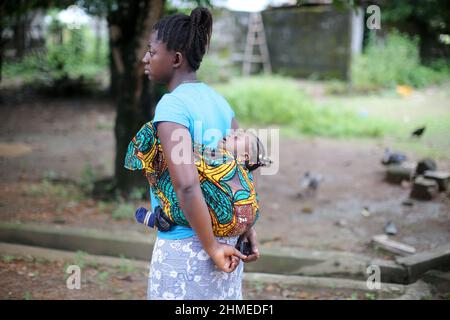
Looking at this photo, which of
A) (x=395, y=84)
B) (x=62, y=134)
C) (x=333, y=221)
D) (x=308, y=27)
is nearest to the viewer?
(x=333, y=221)

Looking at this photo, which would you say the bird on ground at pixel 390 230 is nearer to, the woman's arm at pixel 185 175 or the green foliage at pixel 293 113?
the woman's arm at pixel 185 175

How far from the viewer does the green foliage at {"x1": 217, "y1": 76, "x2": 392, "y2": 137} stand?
31.5 ft

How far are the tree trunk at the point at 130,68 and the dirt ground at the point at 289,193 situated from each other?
0.48m

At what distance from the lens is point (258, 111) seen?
10.5 m

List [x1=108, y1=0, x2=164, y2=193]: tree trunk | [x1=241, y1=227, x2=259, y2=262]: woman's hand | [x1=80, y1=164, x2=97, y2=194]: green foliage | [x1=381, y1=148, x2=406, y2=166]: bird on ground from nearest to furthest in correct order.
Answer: [x1=241, y1=227, x2=259, y2=262]: woman's hand, [x1=108, y1=0, x2=164, y2=193]: tree trunk, [x1=80, y1=164, x2=97, y2=194]: green foliage, [x1=381, y1=148, x2=406, y2=166]: bird on ground

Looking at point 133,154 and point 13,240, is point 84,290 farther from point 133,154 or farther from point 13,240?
point 133,154

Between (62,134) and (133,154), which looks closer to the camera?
(133,154)

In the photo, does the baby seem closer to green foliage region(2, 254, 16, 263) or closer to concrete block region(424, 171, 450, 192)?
green foliage region(2, 254, 16, 263)

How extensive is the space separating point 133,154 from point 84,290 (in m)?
2.12

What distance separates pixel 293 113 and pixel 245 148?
8.39m

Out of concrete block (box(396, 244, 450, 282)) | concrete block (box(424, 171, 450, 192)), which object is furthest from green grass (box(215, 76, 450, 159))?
concrete block (box(396, 244, 450, 282))

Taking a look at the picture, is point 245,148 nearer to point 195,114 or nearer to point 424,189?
point 195,114

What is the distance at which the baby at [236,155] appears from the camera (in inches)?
81.8

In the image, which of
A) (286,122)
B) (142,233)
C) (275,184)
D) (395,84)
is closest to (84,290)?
(142,233)
